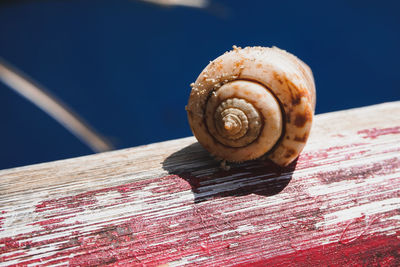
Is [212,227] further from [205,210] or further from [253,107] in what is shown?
[253,107]

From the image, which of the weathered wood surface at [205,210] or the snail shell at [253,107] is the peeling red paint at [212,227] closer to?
the weathered wood surface at [205,210]

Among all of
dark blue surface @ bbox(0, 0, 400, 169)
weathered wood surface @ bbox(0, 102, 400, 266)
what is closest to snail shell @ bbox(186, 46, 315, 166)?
weathered wood surface @ bbox(0, 102, 400, 266)

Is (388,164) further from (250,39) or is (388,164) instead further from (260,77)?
(250,39)

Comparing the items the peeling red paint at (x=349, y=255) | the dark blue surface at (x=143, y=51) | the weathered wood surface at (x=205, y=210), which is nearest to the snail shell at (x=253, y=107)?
the weathered wood surface at (x=205, y=210)

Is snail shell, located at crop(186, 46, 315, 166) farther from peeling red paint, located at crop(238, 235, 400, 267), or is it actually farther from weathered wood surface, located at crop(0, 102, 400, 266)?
peeling red paint, located at crop(238, 235, 400, 267)

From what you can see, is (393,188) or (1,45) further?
(1,45)

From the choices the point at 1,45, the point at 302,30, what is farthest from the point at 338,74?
the point at 1,45
